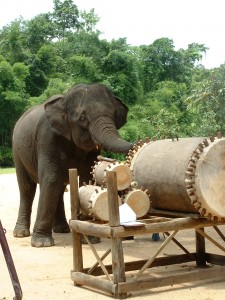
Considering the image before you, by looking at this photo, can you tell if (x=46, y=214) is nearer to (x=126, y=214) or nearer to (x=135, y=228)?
(x=126, y=214)

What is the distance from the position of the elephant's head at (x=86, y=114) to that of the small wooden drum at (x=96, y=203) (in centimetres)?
250

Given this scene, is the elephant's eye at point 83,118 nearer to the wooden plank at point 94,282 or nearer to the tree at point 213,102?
the wooden plank at point 94,282

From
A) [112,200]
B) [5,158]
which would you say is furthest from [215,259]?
[5,158]

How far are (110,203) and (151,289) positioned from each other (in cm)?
107

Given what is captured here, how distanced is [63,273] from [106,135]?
242cm

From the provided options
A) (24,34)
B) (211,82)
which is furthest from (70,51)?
(211,82)

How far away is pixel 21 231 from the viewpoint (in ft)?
38.2

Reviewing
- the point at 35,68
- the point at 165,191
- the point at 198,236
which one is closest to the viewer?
the point at 165,191

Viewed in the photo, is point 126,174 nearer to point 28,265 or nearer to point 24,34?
point 28,265

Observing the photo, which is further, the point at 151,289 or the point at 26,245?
the point at 26,245

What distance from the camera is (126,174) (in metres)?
7.60

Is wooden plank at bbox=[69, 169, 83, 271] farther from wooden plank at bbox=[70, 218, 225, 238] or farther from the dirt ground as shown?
the dirt ground

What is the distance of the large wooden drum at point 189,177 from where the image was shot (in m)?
7.06

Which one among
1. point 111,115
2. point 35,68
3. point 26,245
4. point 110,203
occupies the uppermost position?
point 35,68
